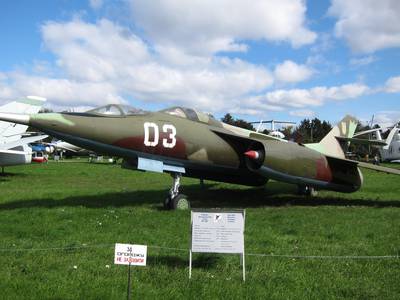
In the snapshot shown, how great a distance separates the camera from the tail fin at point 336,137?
15.9 m

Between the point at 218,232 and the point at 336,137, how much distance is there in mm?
12028

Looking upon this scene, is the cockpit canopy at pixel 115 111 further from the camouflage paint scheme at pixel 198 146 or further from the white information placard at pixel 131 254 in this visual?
the white information placard at pixel 131 254

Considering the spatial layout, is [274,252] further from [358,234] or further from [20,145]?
[20,145]

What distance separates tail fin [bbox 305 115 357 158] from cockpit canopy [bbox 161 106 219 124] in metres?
5.12

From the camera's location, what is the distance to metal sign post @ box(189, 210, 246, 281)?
17.2ft

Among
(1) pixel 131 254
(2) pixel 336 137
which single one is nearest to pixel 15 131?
(2) pixel 336 137

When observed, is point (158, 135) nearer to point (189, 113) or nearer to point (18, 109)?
point (189, 113)

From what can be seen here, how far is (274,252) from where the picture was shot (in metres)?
6.66

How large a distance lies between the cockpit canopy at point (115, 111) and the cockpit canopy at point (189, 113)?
1.00 meters

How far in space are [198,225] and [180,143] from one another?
214 inches

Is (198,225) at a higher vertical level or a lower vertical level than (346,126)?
lower

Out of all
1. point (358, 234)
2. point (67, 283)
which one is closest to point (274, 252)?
point (358, 234)

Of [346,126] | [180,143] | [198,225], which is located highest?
[346,126]

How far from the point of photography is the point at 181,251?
6.54 meters
